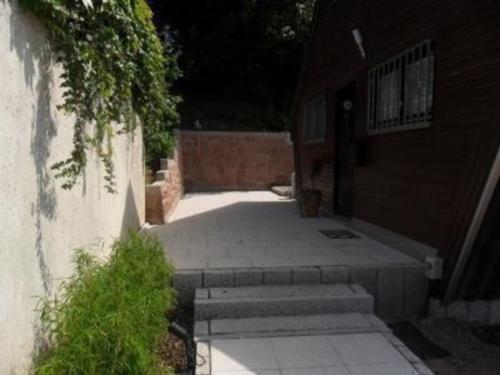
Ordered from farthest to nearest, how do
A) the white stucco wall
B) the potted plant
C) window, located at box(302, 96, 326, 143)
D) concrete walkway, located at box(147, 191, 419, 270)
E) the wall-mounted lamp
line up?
window, located at box(302, 96, 326, 143) < the potted plant < the wall-mounted lamp < concrete walkway, located at box(147, 191, 419, 270) < the white stucco wall

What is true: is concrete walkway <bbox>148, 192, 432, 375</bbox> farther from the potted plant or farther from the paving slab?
the potted plant

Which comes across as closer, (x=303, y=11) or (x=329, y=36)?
(x=329, y=36)

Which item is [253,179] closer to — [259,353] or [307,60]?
[307,60]

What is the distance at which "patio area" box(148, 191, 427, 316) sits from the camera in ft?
12.4

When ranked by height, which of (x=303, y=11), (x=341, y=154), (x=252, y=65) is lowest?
(x=341, y=154)

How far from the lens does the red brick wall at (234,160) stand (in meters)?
12.3

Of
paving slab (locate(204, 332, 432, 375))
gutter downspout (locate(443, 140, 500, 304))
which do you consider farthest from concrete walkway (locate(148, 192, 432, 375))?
gutter downspout (locate(443, 140, 500, 304))

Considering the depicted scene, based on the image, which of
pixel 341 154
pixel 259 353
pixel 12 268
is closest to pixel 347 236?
pixel 341 154

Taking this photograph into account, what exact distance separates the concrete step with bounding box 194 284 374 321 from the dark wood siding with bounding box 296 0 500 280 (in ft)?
3.28

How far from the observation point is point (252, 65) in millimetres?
15594

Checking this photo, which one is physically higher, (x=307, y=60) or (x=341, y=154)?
(x=307, y=60)

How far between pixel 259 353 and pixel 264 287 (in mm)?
909

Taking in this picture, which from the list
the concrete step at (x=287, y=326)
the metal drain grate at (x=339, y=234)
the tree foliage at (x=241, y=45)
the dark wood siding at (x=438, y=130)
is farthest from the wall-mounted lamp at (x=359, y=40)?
the tree foliage at (x=241, y=45)

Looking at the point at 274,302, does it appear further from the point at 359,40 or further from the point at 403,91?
the point at 359,40
